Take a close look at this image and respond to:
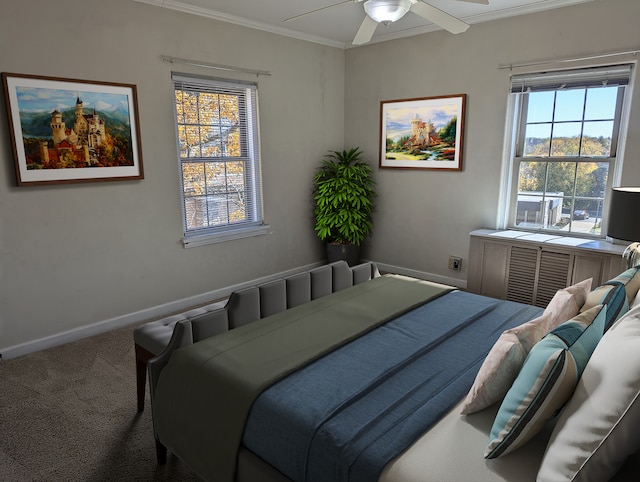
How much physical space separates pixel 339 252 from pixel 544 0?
9.65ft

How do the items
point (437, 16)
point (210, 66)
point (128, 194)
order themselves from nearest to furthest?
1. point (437, 16)
2. point (128, 194)
3. point (210, 66)

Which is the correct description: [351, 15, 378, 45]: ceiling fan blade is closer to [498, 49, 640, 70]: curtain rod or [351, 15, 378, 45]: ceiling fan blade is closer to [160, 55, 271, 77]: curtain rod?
[160, 55, 271, 77]: curtain rod

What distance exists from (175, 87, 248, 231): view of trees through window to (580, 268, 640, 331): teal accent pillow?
3223 millimetres

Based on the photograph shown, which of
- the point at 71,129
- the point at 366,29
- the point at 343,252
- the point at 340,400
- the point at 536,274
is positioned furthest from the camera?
the point at 343,252

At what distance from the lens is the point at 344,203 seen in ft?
15.7

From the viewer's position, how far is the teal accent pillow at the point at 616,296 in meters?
1.62

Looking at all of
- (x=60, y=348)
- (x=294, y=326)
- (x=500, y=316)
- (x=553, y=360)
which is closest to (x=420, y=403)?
(x=553, y=360)

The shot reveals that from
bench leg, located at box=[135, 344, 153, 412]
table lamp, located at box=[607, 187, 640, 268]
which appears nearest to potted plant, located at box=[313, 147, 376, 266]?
table lamp, located at box=[607, 187, 640, 268]

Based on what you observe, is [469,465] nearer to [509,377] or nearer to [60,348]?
[509,377]

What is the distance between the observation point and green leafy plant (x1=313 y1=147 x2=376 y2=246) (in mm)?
4750

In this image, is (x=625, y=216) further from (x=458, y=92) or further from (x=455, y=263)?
(x=458, y=92)

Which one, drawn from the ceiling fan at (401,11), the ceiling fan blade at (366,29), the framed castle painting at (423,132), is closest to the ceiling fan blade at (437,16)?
the ceiling fan at (401,11)

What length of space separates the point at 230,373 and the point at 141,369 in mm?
900

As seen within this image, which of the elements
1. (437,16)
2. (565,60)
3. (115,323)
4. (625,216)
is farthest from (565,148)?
(115,323)
